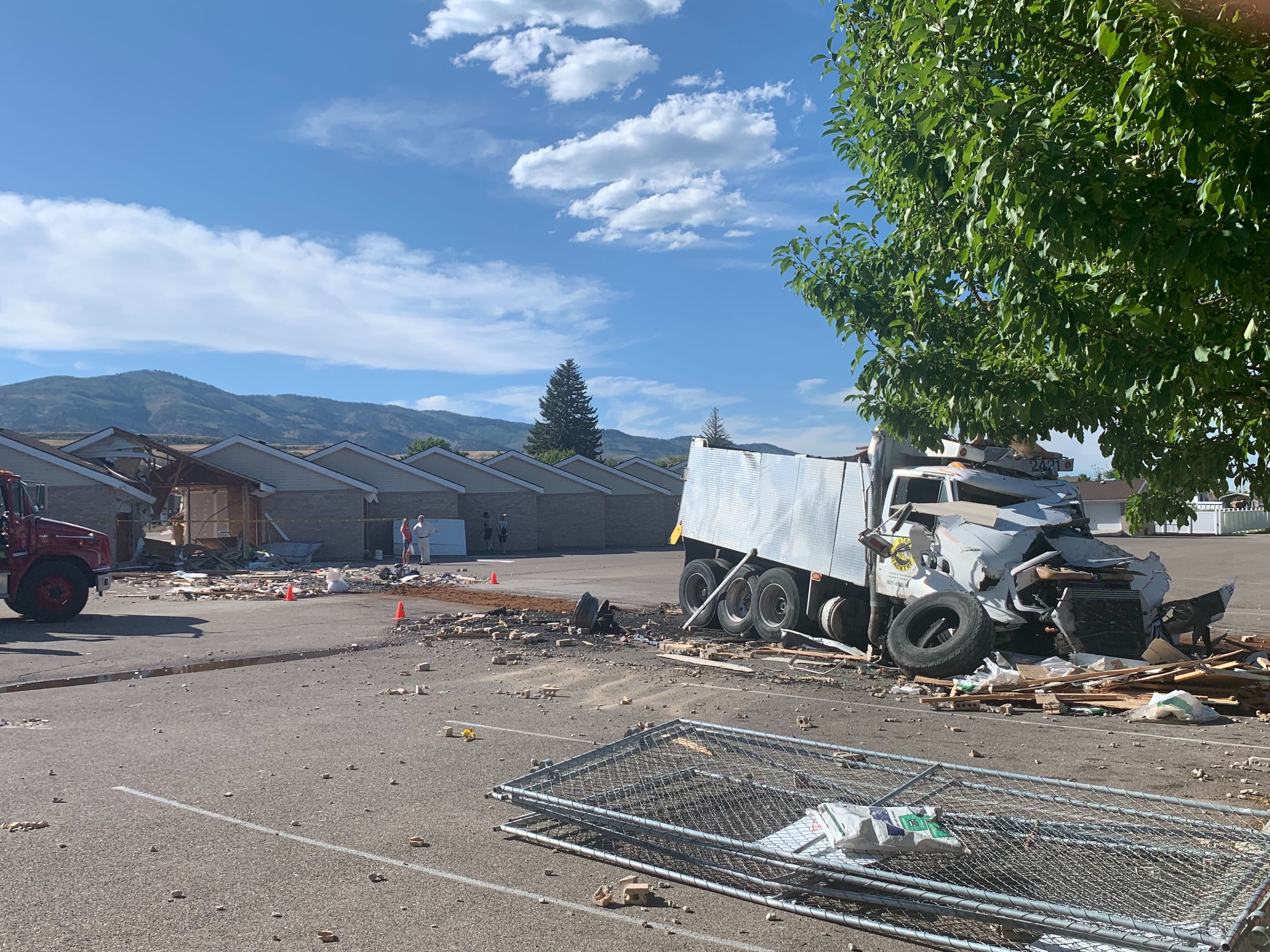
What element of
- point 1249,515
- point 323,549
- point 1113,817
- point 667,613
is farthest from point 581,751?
point 1249,515

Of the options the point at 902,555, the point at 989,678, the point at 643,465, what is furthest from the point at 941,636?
the point at 643,465

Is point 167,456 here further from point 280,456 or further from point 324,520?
point 324,520

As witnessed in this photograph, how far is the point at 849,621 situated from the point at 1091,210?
9.27 meters

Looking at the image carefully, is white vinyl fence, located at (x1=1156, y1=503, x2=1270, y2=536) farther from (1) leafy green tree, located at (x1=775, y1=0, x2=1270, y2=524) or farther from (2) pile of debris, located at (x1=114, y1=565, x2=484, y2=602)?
(1) leafy green tree, located at (x1=775, y1=0, x2=1270, y2=524)

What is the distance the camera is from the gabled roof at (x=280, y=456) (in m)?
37.7

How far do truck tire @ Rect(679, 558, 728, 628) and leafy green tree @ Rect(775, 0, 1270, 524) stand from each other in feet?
23.2

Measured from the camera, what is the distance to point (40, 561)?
17203mm

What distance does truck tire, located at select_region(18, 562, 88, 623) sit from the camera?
17.0 m

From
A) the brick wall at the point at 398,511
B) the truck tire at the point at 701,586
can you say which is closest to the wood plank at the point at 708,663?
the truck tire at the point at 701,586

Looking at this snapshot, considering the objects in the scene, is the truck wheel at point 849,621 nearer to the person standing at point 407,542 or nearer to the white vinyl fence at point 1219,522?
the person standing at point 407,542

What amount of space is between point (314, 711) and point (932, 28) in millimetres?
8101

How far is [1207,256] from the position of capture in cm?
495

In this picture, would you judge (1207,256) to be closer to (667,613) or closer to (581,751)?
(581,751)

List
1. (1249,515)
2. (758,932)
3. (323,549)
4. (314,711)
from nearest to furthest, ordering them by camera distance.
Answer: (758,932) < (314,711) < (323,549) < (1249,515)
